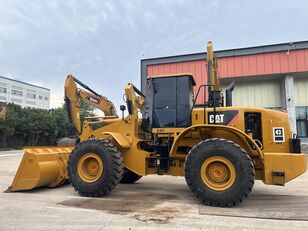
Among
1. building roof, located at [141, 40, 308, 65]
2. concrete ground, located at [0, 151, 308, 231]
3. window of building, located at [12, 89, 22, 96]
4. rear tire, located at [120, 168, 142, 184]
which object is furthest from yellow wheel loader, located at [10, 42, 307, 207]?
window of building, located at [12, 89, 22, 96]

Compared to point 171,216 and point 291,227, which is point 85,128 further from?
point 291,227

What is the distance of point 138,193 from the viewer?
7.90m

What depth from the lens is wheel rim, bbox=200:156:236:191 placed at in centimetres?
634

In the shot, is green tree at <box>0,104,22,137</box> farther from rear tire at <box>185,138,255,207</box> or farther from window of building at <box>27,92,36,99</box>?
window of building at <box>27,92,36,99</box>

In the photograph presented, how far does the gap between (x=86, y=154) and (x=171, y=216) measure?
9.28 feet

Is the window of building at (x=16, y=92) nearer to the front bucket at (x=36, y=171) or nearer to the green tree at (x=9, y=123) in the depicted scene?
the green tree at (x=9, y=123)

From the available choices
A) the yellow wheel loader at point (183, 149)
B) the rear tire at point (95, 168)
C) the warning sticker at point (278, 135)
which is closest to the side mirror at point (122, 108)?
the yellow wheel loader at point (183, 149)

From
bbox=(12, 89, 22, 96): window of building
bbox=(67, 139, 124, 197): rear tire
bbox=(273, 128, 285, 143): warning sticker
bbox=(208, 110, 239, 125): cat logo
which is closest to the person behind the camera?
bbox=(273, 128, 285, 143): warning sticker

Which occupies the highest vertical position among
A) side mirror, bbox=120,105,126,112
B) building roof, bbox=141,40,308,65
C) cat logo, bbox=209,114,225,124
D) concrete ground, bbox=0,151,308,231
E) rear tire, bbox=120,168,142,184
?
building roof, bbox=141,40,308,65

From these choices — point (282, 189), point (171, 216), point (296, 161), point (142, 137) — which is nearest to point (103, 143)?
point (142, 137)

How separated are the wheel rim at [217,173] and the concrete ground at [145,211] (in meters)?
0.49

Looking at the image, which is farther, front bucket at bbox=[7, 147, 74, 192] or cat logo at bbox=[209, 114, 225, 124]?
front bucket at bbox=[7, 147, 74, 192]

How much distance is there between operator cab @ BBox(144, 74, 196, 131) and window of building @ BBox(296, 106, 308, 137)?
604 inches

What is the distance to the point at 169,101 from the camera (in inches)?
301
